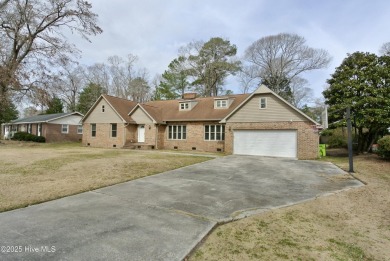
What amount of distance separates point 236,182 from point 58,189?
237 inches

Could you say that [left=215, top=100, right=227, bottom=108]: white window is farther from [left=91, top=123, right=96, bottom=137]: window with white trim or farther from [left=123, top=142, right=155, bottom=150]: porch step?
[left=91, top=123, right=96, bottom=137]: window with white trim

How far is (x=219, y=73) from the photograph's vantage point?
3953cm

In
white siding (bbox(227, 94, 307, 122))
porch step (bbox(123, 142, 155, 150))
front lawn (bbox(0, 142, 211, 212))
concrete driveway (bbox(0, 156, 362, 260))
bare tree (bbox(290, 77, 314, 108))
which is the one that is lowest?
concrete driveway (bbox(0, 156, 362, 260))

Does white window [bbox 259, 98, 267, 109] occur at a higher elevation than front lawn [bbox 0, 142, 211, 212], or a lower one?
higher

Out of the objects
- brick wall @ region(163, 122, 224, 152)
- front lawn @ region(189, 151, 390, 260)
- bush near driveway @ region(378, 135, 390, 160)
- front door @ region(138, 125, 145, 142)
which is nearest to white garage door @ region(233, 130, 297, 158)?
brick wall @ region(163, 122, 224, 152)

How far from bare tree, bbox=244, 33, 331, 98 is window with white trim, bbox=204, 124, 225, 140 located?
19.8 metres

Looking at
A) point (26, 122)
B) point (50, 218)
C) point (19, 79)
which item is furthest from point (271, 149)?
point (26, 122)

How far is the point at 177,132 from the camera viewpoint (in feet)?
78.3

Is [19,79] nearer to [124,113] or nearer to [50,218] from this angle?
[124,113]

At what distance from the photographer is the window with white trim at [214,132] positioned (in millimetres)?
21361

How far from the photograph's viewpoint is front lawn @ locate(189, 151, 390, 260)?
375cm

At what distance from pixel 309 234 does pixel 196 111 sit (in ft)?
65.2

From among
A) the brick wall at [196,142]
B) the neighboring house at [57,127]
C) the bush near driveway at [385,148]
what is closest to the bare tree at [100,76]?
the neighboring house at [57,127]

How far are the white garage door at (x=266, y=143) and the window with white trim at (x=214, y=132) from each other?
1.90 meters
